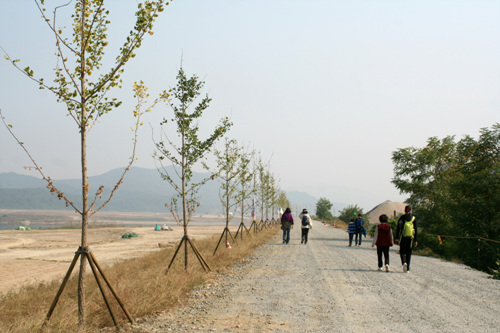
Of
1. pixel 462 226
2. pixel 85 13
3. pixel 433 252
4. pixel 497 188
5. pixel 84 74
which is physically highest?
pixel 85 13

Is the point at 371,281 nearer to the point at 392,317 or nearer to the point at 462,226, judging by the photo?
the point at 392,317

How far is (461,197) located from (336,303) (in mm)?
16080

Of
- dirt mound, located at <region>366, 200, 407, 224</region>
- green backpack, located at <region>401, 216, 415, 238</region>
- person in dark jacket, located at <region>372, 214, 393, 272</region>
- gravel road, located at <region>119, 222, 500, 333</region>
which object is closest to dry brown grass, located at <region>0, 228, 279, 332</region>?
gravel road, located at <region>119, 222, 500, 333</region>

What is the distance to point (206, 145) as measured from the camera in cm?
1383

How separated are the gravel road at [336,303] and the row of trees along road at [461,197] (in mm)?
4739

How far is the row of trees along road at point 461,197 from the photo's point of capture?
20547 mm

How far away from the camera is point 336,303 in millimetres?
9141

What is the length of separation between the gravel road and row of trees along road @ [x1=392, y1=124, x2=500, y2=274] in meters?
4.74

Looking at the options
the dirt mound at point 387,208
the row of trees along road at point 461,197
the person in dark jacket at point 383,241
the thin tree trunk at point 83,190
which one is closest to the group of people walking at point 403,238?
the person in dark jacket at point 383,241

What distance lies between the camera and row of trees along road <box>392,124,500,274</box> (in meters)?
20.5

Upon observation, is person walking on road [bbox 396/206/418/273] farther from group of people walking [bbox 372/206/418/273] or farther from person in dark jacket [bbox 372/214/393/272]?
person in dark jacket [bbox 372/214/393/272]

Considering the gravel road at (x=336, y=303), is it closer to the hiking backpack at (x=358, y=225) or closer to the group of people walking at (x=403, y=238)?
the group of people walking at (x=403, y=238)

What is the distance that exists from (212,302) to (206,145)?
18.9ft

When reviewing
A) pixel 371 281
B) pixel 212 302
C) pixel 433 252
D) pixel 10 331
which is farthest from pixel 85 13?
pixel 433 252
